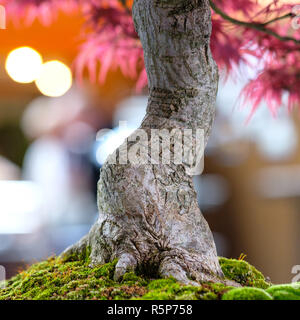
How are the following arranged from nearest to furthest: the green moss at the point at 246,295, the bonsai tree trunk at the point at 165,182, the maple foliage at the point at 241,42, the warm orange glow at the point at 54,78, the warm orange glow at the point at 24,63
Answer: the green moss at the point at 246,295
the bonsai tree trunk at the point at 165,182
the maple foliage at the point at 241,42
the warm orange glow at the point at 24,63
the warm orange glow at the point at 54,78

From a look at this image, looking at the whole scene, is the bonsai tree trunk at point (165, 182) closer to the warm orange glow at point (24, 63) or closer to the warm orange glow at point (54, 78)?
the warm orange glow at point (24, 63)

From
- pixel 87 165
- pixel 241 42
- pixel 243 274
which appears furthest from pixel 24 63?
pixel 243 274

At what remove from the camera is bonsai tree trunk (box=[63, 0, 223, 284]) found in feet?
2.89

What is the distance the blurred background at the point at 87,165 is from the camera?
3328 millimetres

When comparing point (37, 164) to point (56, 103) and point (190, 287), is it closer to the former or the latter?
point (56, 103)

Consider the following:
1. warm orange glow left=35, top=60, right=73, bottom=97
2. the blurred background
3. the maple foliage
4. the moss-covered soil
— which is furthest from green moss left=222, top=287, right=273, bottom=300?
warm orange glow left=35, top=60, right=73, bottom=97

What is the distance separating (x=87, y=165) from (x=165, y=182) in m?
2.41

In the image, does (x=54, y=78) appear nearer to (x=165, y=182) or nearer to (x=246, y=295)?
(x=165, y=182)

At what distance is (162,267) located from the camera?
0.84 metres

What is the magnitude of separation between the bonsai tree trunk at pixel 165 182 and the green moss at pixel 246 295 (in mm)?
110

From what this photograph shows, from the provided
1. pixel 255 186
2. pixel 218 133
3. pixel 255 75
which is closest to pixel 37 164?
pixel 218 133

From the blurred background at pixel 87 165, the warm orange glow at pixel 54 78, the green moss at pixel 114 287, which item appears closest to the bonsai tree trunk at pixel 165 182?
the green moss at pixel 114 287

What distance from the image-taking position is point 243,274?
3.22 ft
